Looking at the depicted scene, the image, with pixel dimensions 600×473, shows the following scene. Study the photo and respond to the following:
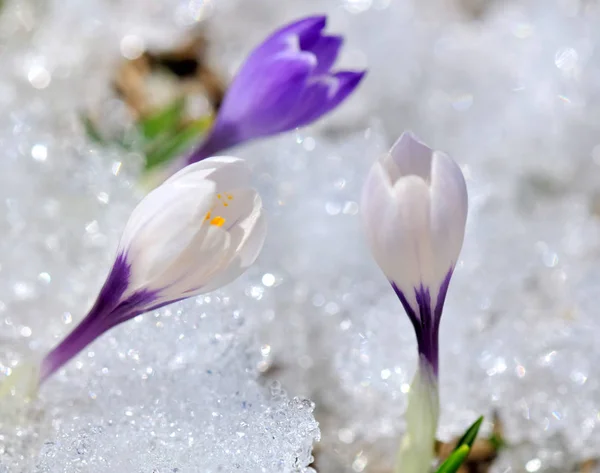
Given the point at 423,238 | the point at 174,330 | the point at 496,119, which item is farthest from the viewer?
the point at 496,119

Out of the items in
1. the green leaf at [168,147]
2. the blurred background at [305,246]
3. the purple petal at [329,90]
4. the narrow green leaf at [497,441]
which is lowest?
the narrow green leaf at [497,441]

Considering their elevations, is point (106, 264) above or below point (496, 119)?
above

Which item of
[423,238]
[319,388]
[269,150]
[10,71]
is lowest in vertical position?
[319,388]

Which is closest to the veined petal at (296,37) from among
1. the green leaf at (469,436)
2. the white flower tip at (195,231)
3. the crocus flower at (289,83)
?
the crocus flower at (289,83)

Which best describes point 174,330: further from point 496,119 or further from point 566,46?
point 566,46

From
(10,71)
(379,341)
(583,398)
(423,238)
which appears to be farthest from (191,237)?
(10,71)

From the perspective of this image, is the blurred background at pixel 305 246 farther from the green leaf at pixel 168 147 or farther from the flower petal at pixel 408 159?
the flower petal at pixel 408 159

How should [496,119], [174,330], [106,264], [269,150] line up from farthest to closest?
[496,119] < [269,150] < [106,264] < [174,330]
